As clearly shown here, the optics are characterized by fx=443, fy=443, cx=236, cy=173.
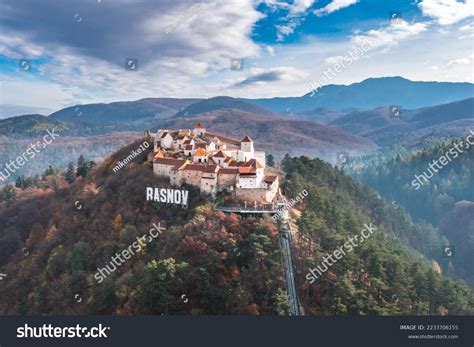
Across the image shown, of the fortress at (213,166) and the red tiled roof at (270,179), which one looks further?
the red tiled roof at (270,179)

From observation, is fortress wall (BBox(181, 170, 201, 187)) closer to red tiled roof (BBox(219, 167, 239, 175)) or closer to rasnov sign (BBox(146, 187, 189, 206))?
rasnov sign (BBox(146, 187, 189, 206))

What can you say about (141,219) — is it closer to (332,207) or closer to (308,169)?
(332,207)

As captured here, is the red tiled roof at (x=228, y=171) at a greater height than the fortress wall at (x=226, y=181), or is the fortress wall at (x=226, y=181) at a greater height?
the red tiled roof at (x=228, y=171)

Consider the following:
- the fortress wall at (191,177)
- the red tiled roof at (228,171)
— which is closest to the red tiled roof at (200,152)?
the fortress wall at (191,177)

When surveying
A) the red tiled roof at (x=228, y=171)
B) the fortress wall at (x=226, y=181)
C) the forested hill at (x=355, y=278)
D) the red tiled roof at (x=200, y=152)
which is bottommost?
the forested hill at (x=355, y=278)

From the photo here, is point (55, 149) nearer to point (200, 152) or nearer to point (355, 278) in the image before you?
point (200, 152)

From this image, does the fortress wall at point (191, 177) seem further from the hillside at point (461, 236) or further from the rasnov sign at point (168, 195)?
the hillside at point (461, 236)

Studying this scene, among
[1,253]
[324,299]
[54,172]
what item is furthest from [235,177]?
[54,172]

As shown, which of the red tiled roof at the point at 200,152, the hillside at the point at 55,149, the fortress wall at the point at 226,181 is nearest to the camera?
the fortress wall at the point at 226,181
